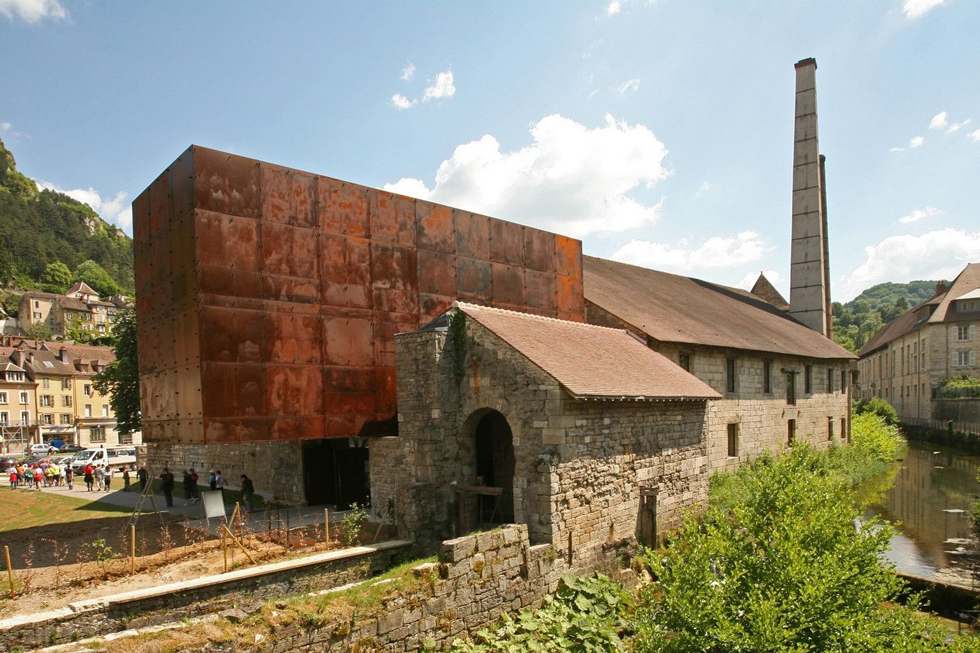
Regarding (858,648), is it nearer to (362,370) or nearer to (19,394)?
(362,370)

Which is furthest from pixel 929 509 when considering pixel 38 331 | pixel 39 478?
pixel 38 331

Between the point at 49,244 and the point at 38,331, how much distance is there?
40378mm

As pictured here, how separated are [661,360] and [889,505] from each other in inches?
459

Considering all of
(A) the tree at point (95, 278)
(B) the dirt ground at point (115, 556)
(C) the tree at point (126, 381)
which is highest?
(A) the tree at point (95, 278)

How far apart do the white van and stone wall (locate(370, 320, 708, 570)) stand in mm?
24863

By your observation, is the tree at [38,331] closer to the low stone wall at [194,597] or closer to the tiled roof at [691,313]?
the tiled roof at [691,313]

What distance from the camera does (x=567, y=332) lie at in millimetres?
14961

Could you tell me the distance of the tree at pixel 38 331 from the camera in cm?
7938

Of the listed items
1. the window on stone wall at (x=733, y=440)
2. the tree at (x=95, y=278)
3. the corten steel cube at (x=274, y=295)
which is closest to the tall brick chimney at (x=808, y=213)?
the window on stone wall at (x=733, y=440)

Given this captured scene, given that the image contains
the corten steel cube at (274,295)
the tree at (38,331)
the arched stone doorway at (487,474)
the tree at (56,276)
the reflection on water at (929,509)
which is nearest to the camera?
the corten steel cube at (274,295)

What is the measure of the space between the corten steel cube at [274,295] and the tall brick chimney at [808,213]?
2412 centimetres

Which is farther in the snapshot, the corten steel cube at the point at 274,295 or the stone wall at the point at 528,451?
the corten steel cube at the point at 274,295

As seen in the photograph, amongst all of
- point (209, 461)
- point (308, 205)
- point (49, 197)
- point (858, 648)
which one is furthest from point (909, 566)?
point (49, 197)

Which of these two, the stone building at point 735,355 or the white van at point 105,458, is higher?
the stone building at point 735,355
